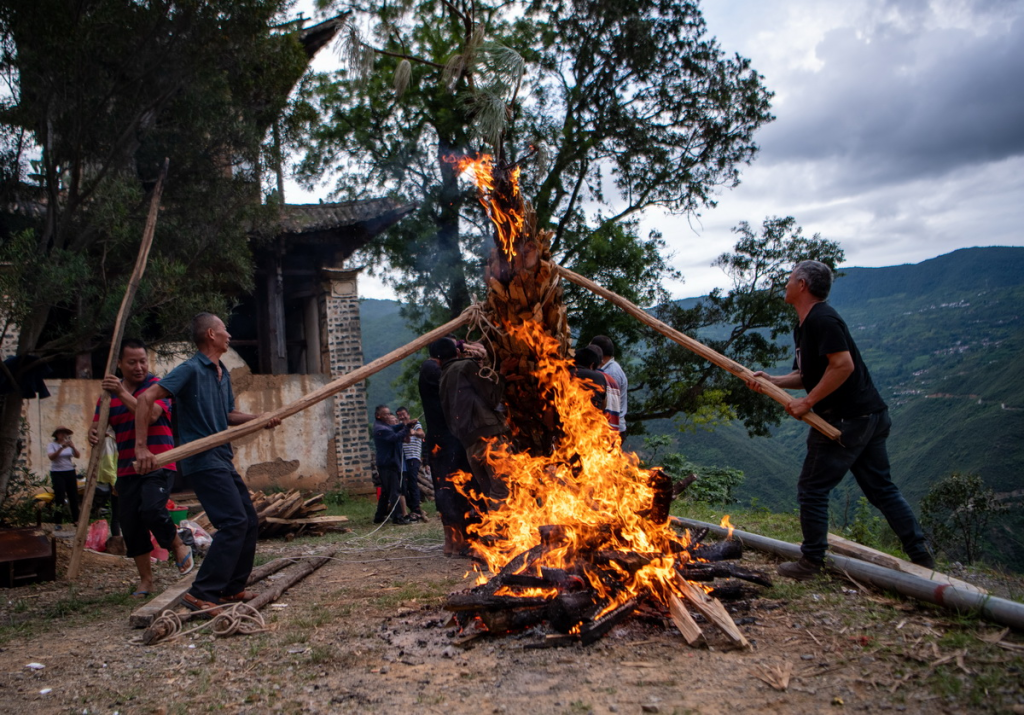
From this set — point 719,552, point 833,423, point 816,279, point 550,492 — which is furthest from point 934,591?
point 550,492

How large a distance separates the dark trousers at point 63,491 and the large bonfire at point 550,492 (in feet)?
24.1

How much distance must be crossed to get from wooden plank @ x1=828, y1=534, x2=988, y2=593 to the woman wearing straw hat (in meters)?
9.26

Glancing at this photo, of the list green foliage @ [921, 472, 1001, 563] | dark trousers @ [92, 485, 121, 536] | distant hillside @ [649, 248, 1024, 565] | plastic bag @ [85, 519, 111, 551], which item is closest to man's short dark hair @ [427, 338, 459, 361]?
dark trousers @ [92, 485, 121, 536]

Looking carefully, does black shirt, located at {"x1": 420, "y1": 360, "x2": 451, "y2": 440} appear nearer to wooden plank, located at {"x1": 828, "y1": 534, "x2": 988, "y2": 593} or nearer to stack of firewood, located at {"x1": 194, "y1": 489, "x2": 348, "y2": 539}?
stack of firewood, located at {"x1": 194, "y1": 489, "x2": 348, "y2": 539}

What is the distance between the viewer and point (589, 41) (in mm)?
15086

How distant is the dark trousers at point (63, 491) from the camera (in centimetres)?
970

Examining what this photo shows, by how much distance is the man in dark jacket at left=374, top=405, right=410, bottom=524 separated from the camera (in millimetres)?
10273

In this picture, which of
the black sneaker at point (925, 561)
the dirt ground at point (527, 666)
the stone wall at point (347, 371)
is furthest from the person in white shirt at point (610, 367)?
the stone wall at point (347, 371)

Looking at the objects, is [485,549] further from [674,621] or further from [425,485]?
[425,485]

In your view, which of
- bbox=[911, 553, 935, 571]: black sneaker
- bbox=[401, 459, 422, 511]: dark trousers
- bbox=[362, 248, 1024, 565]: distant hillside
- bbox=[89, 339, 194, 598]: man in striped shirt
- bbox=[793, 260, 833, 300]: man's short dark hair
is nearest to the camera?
bbox=[911, 553, 935, 571]: black sneaker

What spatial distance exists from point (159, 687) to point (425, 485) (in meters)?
10.7

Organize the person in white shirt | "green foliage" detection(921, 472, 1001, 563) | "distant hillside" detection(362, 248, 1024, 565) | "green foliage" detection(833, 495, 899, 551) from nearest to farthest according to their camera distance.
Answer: "green foliage" detection(833, 495, 899, 551)
the person in white shirt
"green foliage" detection(921, 472, 1001, 563)
"distant hillside" detection(362, 248, 1024, 565)

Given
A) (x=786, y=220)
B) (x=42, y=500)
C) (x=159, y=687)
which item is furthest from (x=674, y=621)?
(x=786, y=220)

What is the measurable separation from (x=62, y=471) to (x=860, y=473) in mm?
9868
